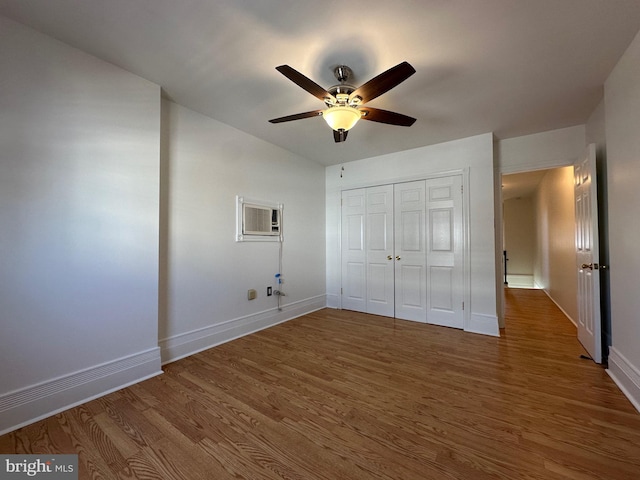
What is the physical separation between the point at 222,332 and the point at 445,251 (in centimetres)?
301

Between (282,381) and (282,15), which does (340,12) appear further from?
(282,381)

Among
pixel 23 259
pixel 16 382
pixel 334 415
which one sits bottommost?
pixel 334 415

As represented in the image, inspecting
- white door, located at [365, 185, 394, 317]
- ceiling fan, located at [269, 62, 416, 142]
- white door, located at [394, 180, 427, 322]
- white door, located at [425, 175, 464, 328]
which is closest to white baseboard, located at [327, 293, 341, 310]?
white door, located at [365, 185, 394, 317]

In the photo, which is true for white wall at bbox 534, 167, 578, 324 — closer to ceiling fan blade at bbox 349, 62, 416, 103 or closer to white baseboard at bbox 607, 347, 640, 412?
white baseboard at bbox 607, 347, 640, 412

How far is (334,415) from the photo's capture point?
1652 millimetres

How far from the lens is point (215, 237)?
2855 mm

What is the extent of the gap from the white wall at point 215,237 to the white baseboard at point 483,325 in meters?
2.32

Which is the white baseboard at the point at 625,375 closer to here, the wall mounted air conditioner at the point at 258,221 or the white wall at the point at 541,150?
the white wall at the point at 541,150

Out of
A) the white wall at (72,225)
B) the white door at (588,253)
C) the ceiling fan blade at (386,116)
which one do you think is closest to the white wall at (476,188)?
the white door at (588,253)

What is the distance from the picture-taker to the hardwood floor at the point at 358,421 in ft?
4.17

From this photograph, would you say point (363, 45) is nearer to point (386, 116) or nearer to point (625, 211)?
point (386, 116)

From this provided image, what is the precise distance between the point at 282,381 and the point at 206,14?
8.44ft

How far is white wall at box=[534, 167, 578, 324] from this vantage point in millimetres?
3805

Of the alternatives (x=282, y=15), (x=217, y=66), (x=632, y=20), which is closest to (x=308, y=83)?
(x=282, y=15)
